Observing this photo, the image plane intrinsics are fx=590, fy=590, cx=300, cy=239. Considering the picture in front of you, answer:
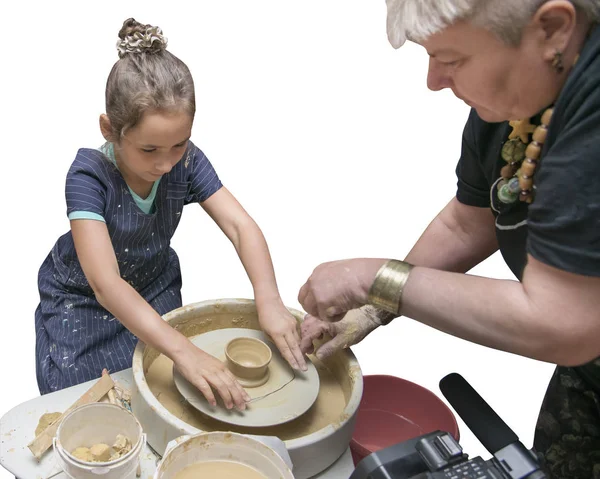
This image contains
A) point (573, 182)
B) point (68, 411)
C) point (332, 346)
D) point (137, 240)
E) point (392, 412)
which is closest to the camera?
point (573, 182)

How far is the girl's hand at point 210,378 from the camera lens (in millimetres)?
1508

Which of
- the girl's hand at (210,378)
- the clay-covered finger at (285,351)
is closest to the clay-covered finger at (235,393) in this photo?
the girl's hand at (210,378)

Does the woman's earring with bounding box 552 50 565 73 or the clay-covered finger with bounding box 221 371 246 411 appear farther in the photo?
the clay-covered finger with bounding box 221 371 246 411

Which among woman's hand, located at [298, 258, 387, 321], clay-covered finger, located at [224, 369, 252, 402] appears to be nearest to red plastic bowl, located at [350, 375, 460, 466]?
clay-covered finger, located at [224, 369, 252, 402]

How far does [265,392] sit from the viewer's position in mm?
1625

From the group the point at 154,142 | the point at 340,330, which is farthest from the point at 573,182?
the point at 154,142

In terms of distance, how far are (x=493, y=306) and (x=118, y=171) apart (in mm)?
1176

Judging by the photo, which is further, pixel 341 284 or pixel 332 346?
pixel 332 346

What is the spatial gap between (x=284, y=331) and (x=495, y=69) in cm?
96

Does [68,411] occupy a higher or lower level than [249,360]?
lower

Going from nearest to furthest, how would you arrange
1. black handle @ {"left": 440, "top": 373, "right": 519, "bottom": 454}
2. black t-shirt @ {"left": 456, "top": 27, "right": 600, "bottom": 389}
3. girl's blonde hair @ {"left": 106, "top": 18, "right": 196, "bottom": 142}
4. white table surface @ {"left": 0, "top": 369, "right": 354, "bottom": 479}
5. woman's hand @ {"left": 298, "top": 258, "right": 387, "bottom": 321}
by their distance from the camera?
black t-shirt @ {"left": 456, "top": 27, "right": 600, "bottom": 389}, black handle @ {"left": 440, "top": 373, "right": 519, "bottom": 454}, woman's hand @ {"left": 298, "top": 258, "right": 387, "bottom": 321}, white table surface @ {"left": 0, "top": 369, "right": 354, "bottom": 479}, girl's blonde hair @ {"left": 106, "top": 18, "right": 196, "bottom": 142}

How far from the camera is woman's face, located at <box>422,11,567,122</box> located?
3.41 feet

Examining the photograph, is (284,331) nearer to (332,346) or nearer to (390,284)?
(332,346)

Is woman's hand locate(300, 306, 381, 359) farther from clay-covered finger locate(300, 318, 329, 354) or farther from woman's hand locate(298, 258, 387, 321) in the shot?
woman's hand locate(298, 258, 387, 321)
